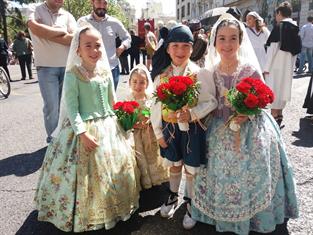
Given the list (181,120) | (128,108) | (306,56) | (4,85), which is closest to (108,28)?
(128,108)

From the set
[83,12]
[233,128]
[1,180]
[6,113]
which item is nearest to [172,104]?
[233,128]

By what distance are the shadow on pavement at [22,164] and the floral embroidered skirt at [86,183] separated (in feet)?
4.94

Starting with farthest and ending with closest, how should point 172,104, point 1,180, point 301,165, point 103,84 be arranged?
point 301,165
point 1,180
point 103,84
point 172,104

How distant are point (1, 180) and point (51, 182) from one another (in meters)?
1.50

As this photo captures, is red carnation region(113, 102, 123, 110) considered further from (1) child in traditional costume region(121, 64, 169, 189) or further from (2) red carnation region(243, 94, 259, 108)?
(2) red carnation region(243, 94, 259, 108)

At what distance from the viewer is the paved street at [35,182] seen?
306cm

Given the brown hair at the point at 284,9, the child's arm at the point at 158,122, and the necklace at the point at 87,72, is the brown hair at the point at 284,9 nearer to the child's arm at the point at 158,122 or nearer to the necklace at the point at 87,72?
the child's arm at the point at 158,122

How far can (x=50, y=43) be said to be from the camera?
182 inches

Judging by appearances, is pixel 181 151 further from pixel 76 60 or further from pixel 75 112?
pixel 76 60

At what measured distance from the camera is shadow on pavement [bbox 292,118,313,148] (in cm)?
535

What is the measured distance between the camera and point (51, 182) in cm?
294

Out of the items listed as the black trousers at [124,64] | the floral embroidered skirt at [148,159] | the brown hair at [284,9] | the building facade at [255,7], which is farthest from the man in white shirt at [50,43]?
the building facade at [255,7]

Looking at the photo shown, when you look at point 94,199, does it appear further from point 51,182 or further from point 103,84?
point 103,84

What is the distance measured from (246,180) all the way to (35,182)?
2.49 m
